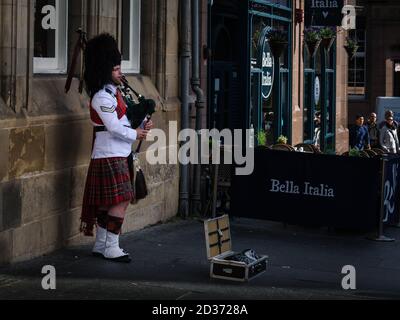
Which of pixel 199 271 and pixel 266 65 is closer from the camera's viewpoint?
pixel 199 271

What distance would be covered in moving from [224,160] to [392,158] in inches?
86.6

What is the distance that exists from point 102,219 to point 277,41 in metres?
8.78

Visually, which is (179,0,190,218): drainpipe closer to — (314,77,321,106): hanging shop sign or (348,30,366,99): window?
(314,77,321,106): hanging shop sign

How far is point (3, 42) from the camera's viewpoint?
830 cm

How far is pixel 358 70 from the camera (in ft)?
130

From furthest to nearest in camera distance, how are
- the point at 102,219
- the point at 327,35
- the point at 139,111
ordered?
the point at 327,35 → the point at 139,111 → the point at 102,219

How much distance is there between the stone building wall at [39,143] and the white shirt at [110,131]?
53 centimetres

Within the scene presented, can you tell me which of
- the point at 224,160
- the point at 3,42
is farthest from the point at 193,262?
the point at 224,160

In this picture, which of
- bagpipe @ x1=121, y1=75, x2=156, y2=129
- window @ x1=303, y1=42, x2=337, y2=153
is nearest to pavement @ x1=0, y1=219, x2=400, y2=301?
bagpipe @ x1=121, y1=75, x2=156, y2=129

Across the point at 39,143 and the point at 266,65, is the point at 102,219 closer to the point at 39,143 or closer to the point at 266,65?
the point at 39,143

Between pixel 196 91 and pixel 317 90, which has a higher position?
pixel 317 90

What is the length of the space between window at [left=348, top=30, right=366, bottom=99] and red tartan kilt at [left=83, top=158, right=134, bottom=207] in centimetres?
3104

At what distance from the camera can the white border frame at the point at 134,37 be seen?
36.9 ft

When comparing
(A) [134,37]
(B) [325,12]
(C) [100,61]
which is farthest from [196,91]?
(B) [325,12]
